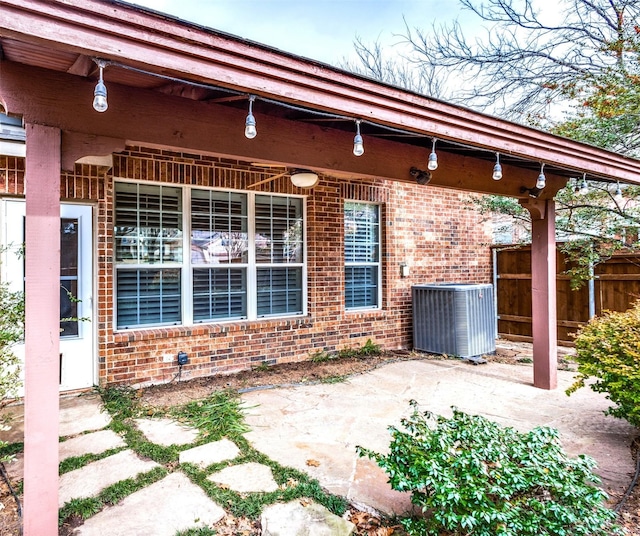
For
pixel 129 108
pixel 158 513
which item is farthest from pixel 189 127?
pixel 158 513

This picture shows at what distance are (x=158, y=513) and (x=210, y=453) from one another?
771mm

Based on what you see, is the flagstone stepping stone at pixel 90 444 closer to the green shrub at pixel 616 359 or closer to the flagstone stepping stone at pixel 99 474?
the flagstone stepping stone at pixel 99 474

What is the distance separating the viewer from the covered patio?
1766 mm

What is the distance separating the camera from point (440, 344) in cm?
657

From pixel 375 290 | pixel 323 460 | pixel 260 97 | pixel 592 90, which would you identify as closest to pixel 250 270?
pixel 375 290

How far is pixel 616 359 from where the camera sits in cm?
314

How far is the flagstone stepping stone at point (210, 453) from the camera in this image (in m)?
2.97

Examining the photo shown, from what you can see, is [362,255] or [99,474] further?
[362,255]

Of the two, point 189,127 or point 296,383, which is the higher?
point 189,127

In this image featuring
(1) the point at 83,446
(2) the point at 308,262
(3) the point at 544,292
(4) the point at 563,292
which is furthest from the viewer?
(4) the point at 563,292

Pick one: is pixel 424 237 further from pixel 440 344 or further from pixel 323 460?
pixel 323 460

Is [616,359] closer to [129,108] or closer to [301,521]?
[301,521]

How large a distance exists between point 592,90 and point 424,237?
3674 millimetres

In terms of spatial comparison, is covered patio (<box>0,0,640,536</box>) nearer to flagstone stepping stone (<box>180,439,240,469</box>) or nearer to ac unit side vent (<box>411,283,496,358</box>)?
flagstone stepping stone (<box>180,439,240,469</box>)
